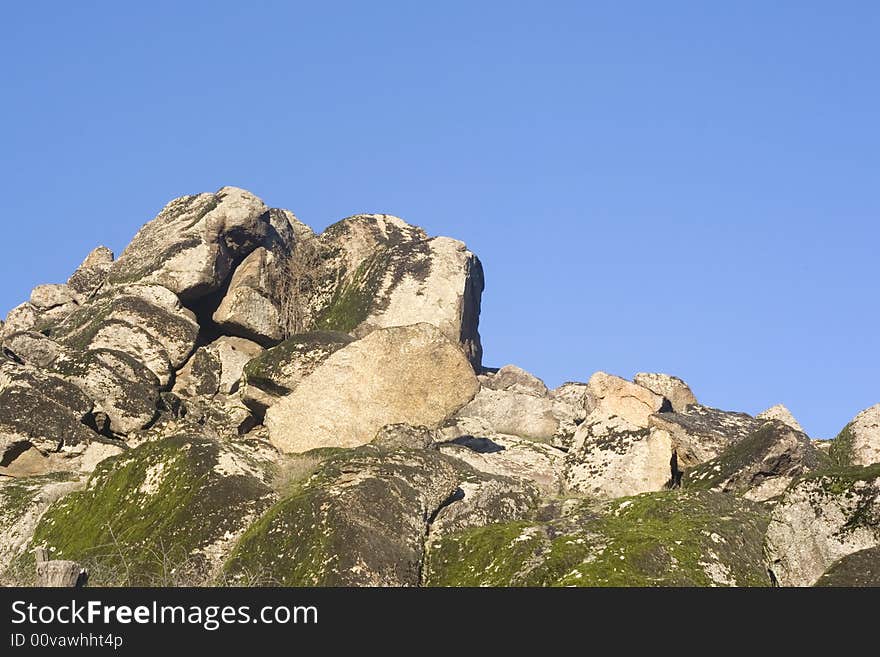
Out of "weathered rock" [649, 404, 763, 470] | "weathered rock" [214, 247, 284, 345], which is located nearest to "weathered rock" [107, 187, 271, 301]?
"weathered rock" [214, 247, 284, 345]

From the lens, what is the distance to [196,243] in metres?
43.0

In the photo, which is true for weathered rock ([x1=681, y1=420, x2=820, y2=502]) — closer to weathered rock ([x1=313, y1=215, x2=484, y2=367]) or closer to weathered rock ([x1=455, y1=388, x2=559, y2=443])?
weathered rock ([x1=455, y1=388, x2=559, y2=443])

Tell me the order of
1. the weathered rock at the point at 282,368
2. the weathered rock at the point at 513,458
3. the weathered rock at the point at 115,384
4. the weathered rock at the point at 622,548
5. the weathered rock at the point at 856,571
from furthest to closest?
1. the weathered rock at the point at 115,384
2. the weathered rock at the point at 282,368
3. the weathered rock at the point at 513,458
4. the weathered rock at the point at 622,548
5. the weathered rock at the point at 856,571

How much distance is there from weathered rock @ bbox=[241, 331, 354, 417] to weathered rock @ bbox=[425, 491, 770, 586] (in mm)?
11364

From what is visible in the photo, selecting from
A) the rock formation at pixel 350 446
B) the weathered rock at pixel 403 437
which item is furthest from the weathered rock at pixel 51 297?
the weathered rock at pixel 403 437

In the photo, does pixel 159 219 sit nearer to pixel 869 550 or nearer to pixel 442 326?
pixel 442 326

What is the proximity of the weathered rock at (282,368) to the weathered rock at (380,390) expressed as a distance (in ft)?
3.93

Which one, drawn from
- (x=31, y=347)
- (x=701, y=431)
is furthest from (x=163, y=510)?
(x=31, y=347)

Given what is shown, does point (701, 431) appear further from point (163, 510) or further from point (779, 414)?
point (163, 510)

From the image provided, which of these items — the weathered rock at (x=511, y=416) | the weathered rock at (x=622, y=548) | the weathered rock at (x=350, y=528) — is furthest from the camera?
the weathered rock at (x=511, y=416)

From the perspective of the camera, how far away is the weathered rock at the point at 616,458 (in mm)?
29625

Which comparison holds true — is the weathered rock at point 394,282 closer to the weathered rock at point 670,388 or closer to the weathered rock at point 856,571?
the weathered rock at point 670,388

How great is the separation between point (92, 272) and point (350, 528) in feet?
91.0

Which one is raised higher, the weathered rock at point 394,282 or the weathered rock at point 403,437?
the weathered rock at point 394,282
